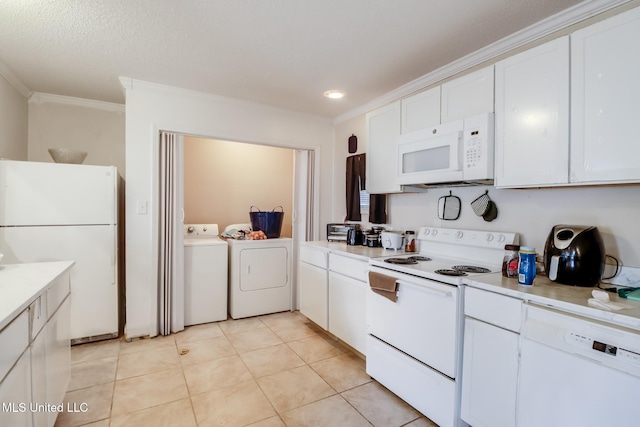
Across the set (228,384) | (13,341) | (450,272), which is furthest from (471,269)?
(13,341)

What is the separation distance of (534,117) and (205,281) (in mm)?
3072

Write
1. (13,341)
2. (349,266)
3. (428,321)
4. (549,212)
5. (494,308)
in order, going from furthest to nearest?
1. (349,266)
2. (549,212)
3. (428,321)
4. (494,308)
5. (13,341)

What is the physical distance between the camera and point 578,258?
1519 mm

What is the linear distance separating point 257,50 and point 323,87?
80 cm

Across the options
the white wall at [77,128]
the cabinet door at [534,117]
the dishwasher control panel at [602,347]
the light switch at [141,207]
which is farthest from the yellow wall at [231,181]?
the dishwasher control panel at [602,347]

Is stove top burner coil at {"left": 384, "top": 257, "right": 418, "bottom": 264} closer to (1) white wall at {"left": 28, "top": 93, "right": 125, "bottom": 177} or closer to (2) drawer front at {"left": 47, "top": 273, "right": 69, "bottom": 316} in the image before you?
(2) drawer front at {"left": 47, "top": 273, "right": 69, "bottom": 316}

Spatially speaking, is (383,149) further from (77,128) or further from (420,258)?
(77,128)

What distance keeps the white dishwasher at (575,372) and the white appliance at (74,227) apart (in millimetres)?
3044

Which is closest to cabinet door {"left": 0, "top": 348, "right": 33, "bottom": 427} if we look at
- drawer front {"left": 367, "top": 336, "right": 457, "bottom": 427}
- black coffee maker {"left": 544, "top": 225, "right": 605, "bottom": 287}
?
drawer front {"left": 367, "top": 336, "right": 457, "bottom": 427}

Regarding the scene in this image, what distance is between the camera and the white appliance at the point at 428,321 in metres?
1.65

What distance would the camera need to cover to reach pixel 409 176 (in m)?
2.39

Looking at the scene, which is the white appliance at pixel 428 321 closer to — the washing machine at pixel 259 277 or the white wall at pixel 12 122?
the washing machine at pixel 259 277

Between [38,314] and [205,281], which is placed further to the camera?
[205,281]

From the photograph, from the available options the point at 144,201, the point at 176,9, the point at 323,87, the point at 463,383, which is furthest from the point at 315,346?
the point at 176,9
